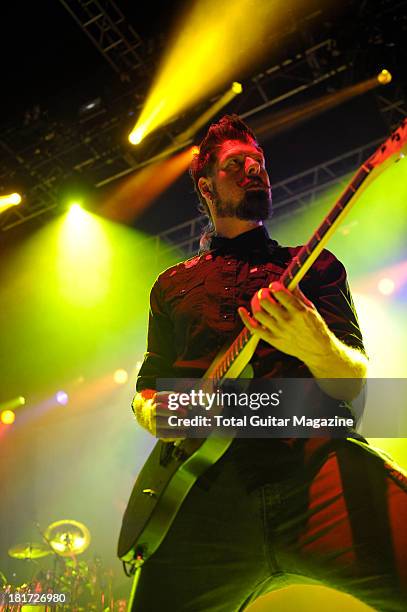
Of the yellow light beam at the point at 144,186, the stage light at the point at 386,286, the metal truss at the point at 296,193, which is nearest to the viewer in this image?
the metal truss at the point at 296,193

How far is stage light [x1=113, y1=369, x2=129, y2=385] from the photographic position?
10078 millimetres

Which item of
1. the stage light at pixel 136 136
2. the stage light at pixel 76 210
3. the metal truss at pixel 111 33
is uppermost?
the metal truss at pixel 111 33

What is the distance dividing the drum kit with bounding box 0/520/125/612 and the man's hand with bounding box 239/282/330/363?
578 centimetres

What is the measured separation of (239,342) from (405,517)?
74cm

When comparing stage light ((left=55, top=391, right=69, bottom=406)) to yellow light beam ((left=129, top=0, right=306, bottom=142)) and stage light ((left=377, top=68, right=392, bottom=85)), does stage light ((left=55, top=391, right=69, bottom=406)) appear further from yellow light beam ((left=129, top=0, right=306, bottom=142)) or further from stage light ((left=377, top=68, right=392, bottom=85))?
stage light ((left=377, top=68, right=392, bottom=85))

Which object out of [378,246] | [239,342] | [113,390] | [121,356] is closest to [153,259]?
[121,356]

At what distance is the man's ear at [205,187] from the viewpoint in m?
2.83

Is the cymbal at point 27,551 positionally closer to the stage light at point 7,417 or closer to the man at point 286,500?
the stage light at point 7,417

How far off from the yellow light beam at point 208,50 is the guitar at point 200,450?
4880 millimetres

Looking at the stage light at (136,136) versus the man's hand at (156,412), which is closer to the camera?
the man's hand at (156,412)

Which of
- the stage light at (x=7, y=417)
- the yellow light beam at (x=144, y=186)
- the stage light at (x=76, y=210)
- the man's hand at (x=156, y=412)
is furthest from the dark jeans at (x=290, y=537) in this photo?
the stage light at (x=7, y=417)

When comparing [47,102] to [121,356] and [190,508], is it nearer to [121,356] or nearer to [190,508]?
[121,356]

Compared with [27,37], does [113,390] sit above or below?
below

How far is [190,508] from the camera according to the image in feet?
5.90
